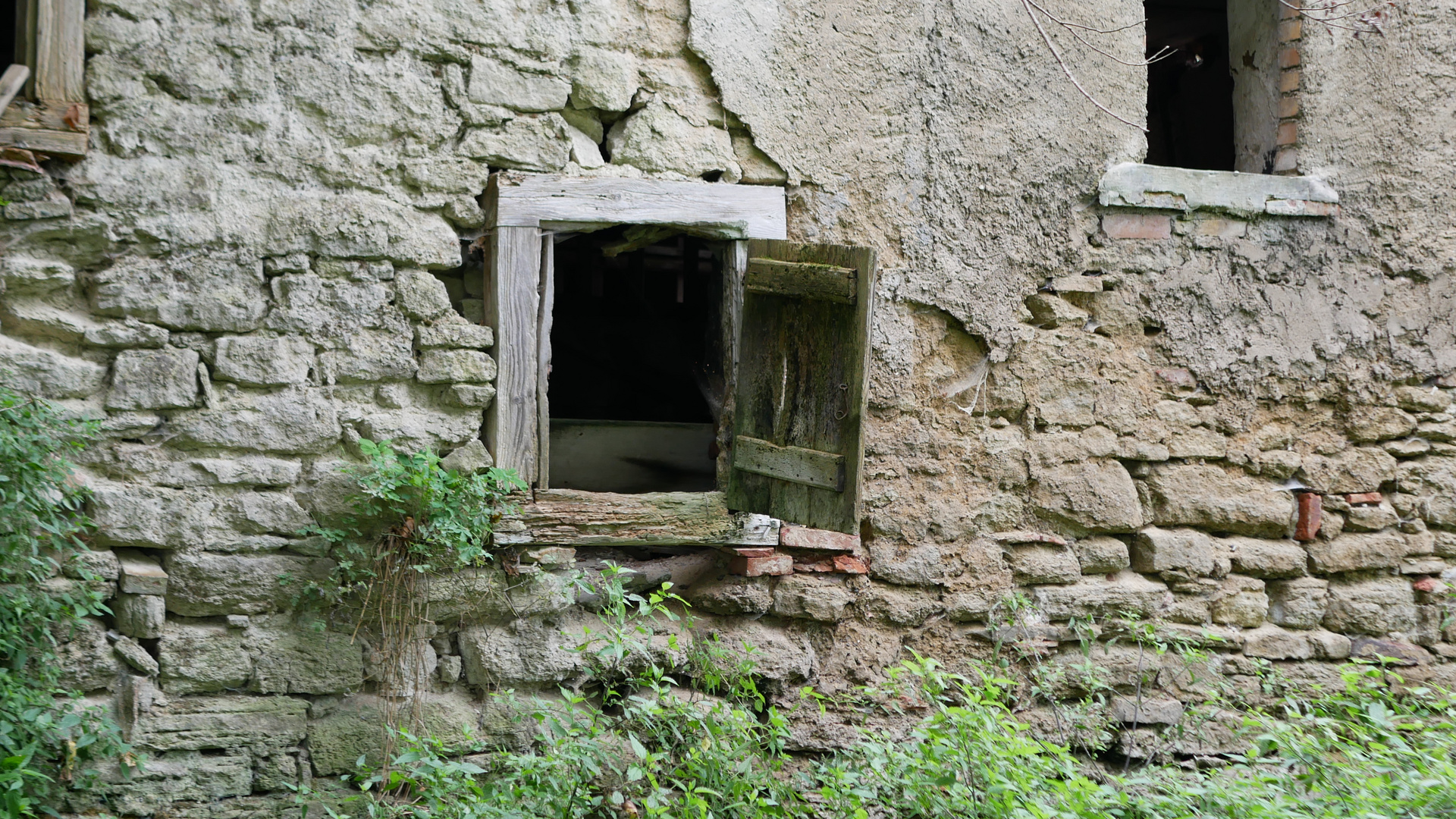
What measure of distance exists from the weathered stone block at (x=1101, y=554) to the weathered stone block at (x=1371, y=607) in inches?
37.4

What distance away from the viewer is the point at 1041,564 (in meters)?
3.82

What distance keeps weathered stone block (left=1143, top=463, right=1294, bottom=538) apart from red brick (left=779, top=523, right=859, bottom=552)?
4.07 ft

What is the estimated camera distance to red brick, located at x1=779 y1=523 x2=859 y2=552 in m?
3.59

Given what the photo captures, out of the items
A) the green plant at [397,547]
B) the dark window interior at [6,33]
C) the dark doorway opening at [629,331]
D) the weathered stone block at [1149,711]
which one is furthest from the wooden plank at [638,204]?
the dark window interior at [6,33]

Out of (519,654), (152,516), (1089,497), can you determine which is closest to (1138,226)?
(1089,497)

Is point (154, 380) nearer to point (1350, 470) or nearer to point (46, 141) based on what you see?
point (46, 141)

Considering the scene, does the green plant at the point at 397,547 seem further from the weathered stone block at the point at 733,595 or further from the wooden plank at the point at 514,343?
the weathered stone block at the point at 733,595

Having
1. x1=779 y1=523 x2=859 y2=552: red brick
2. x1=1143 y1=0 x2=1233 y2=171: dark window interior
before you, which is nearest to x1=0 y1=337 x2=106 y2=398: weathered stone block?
x1=779 y1=523 x2=859 y2=552: red brick

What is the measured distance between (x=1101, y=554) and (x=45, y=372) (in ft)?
11.6

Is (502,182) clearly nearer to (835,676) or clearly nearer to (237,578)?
(237,578)

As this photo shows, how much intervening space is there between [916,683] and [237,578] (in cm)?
226

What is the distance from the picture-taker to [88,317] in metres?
2.93

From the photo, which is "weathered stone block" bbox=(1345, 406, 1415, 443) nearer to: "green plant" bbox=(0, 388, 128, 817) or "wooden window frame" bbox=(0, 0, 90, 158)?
"green plant" bbox=(0, 388, 128, 817)

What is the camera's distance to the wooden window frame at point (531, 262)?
3248 mm
